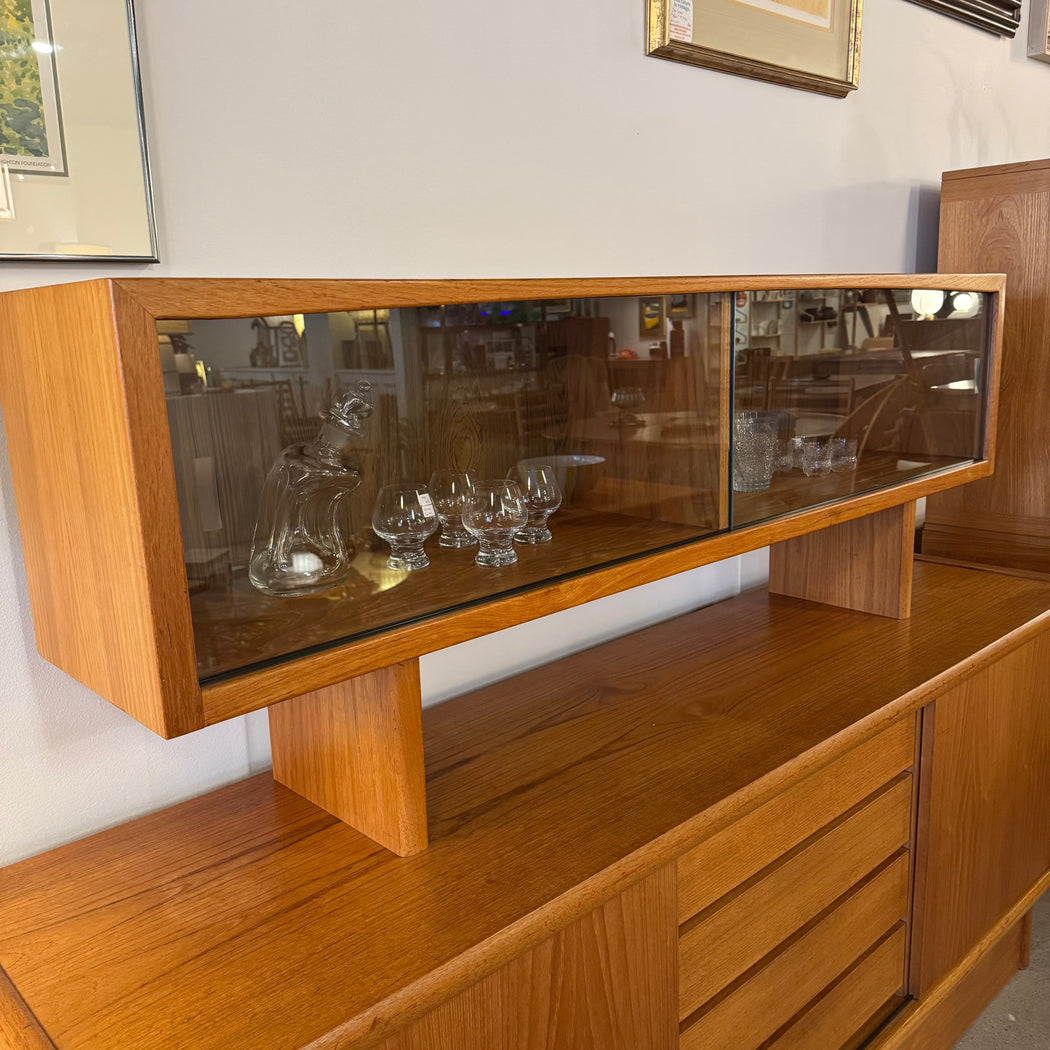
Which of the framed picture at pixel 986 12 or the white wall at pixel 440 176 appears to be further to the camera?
the framed picture at pixel 986 12

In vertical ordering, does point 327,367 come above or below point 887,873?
above

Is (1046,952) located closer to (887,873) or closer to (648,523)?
(887,873)

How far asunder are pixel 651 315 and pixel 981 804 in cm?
117

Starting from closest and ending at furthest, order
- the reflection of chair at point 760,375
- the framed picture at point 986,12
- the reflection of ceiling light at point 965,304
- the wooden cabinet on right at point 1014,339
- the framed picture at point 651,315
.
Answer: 1. the framed picture at point 651,315
2. the reflection of chair at point 760,375
3. the reflection of ceiling light at point 965,304
4. the wooden cabinet on right at point 1014,339
5. the framed picture at point 986,12

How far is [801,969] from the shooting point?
143 cm

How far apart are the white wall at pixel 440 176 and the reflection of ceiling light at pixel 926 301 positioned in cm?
38

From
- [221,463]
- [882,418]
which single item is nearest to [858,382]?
[882,418]

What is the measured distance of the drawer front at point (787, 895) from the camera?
125 cm

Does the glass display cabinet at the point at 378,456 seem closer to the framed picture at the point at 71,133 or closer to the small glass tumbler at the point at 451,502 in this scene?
the small glass tumbler at the point at 451,502

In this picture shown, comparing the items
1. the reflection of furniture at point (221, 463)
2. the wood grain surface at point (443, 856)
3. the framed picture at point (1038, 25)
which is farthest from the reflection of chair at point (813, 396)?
the framed picture at point (1038, 25)

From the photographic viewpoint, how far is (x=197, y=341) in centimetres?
83

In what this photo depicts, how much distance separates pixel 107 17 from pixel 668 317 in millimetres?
738

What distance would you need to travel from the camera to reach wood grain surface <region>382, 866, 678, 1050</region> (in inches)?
38.1

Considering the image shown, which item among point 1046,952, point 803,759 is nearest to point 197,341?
point 803,759
